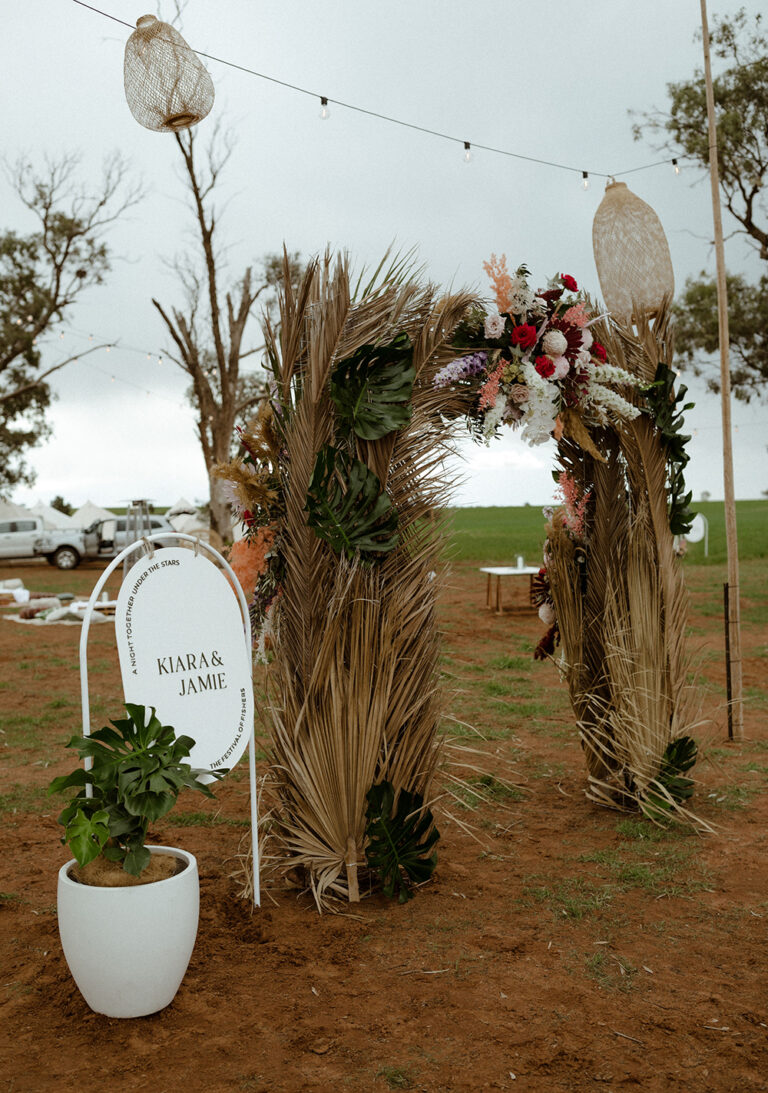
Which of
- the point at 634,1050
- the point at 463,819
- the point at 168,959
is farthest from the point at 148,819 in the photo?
the point at 463,819

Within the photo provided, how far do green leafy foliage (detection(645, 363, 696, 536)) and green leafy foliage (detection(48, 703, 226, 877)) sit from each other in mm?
2999

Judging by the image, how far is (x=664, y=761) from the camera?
4715 mm

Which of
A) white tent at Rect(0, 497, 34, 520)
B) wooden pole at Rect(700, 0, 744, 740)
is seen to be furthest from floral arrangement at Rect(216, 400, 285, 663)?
white tent at Rect(0, 497, 34, 520)

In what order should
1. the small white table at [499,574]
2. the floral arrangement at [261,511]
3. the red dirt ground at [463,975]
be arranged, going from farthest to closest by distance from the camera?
the small white table at [499,574], the floral arrangement at [261,511], the red dirt ground at [463,975]

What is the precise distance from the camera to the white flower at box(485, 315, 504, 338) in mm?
3910

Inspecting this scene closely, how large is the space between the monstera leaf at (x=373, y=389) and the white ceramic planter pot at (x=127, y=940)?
1752 mm

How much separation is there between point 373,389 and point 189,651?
1.24 metres

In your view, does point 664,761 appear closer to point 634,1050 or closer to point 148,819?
point 634,1050

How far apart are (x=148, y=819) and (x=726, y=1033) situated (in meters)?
1.88

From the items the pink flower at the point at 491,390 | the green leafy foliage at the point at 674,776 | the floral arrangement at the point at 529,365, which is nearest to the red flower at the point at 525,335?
the floral arrangement at the point at 529,365

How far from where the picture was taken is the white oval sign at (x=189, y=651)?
3.20 meters

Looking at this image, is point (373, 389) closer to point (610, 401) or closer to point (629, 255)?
point (610, 401)

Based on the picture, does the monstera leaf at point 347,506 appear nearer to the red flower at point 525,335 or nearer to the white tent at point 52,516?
the red flower at point 525,335

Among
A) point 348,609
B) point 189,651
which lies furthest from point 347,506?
point 189,651
